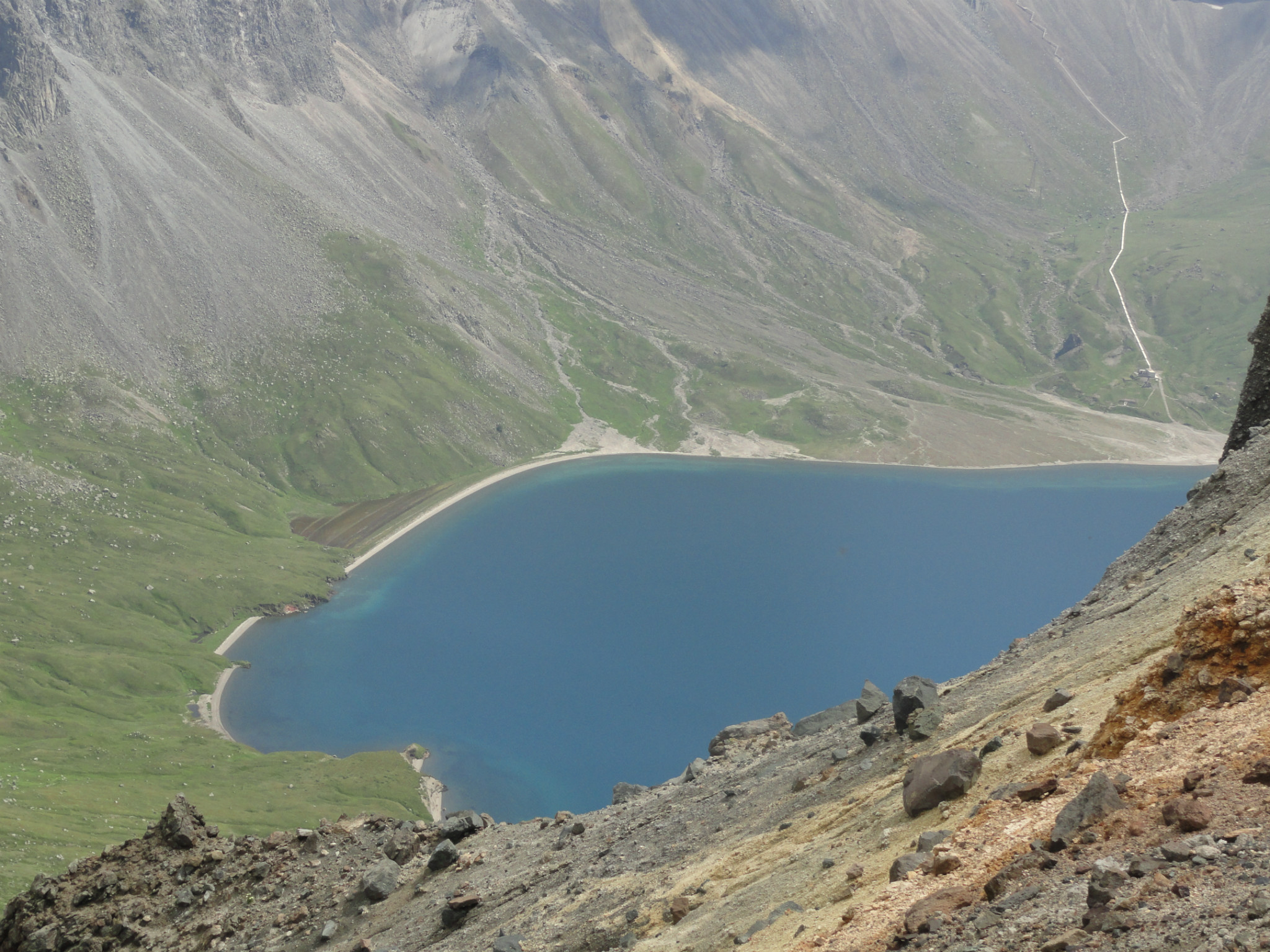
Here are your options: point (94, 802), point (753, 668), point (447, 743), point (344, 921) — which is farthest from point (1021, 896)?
point (753, 668)

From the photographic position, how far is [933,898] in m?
18.7

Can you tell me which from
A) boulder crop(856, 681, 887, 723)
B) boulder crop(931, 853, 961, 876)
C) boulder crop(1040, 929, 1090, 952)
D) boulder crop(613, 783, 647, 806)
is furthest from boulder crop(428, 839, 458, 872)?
boulder crop(1040, 929, 1090, 952)

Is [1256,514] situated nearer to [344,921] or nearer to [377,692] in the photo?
[344,921]

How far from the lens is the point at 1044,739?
23516mm

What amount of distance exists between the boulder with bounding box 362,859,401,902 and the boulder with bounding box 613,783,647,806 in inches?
438

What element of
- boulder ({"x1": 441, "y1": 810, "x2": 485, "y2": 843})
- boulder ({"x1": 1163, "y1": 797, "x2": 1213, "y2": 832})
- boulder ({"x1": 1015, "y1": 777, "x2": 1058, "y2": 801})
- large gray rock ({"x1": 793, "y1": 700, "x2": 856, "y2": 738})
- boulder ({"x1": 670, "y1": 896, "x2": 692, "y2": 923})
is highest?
boulder ({"x1": 1163, "y1": 797, "x2": 1213, "y2": 832})

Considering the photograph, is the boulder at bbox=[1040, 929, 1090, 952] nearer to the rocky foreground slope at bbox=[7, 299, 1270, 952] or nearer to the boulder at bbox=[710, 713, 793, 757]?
the rocky foreground slope at bbox=[7, 299, 1270, 952]

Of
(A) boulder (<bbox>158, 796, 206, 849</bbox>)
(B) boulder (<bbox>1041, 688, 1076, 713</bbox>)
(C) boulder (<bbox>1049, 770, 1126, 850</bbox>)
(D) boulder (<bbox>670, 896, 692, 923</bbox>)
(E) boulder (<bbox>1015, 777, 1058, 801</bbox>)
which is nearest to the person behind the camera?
(C) boulder (<bbox>1049, 770, 1126, 850</bbox>)

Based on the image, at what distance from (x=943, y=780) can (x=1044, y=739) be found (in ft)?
8.61

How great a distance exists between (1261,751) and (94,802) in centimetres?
14292

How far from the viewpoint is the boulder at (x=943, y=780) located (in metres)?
24.0

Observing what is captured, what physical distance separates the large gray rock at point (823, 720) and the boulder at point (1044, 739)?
20.6 meters

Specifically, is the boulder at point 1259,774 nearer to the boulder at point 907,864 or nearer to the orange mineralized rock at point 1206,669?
the orange mineralized rock at point 1206,669

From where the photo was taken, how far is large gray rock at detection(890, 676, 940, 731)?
109ft
